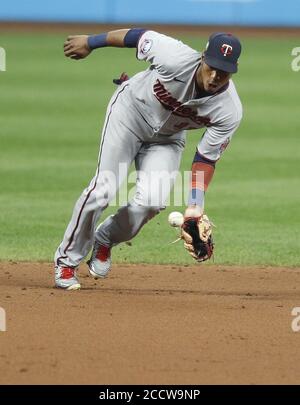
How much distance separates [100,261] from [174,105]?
148 cm

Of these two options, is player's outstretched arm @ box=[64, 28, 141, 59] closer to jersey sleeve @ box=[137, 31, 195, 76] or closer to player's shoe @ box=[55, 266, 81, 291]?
jersey sleeve @ box=[137, 31, 195, 76]

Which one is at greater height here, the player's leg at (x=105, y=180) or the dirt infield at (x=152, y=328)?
the player's leg at (x=105, y=180)

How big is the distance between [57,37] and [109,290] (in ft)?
71.4

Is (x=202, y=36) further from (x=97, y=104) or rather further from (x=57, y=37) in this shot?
(x=97, y=104)

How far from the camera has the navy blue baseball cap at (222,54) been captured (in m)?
6.81

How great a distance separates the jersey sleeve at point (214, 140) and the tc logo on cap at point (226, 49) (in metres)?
0.61

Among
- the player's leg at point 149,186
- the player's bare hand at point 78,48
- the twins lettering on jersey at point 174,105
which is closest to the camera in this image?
the twins lettering on jersey at point 174,105

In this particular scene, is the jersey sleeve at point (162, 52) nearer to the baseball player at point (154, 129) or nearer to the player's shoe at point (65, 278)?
the baseball player at point (154, 129)

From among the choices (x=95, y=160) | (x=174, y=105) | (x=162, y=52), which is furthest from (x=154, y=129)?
(x=95, y=160)

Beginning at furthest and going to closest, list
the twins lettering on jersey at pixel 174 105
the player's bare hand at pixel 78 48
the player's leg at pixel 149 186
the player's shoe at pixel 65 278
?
1. the player's shoe at pixel 65 278
2. the player's leg at pixel 149 186
3. the player's bare hand at pixel 78 48
4. the twins lettering on jersey at pixel 174 105

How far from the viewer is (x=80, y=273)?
863cm

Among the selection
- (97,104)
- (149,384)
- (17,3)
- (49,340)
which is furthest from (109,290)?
(17,3)

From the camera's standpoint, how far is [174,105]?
7336mm

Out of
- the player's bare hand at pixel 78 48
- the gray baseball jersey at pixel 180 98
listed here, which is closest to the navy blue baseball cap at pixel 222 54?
the gray baseball jersey at pixel 180 98
